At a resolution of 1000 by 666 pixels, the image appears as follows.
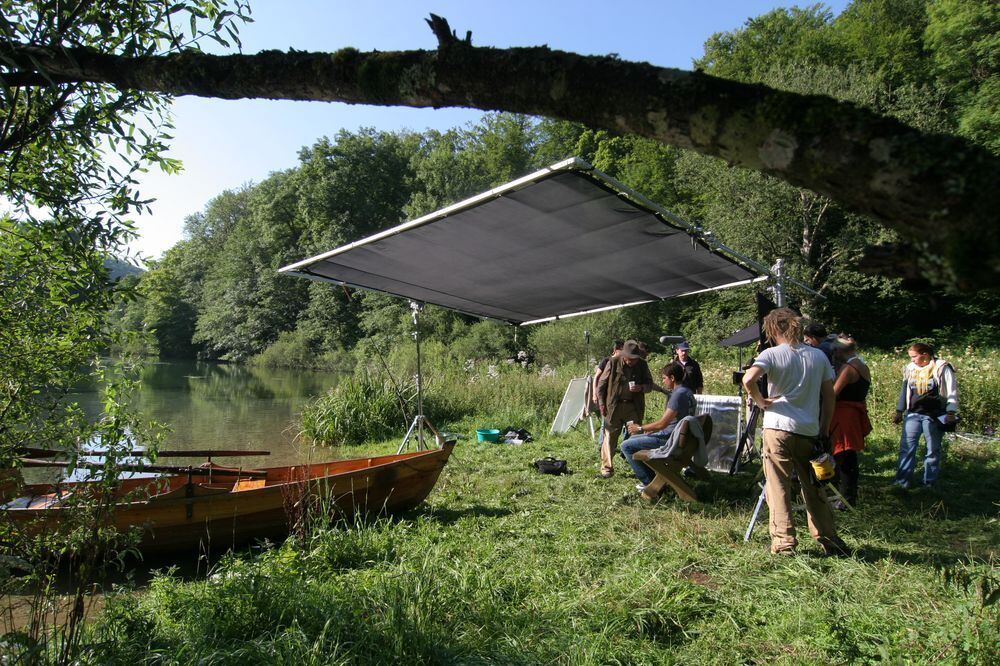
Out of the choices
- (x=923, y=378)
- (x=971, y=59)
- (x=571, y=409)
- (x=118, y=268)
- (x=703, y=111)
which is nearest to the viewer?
(x=703, y=111)

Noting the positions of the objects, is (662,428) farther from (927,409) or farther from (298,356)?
(298,356)

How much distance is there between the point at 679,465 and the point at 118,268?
15.5 ft

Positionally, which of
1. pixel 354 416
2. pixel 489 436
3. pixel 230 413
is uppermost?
pixel 354 416

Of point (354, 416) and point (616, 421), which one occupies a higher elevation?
point (616, 421)

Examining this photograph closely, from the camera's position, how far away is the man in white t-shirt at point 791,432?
4.23m

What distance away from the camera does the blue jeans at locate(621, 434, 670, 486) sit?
5.99m

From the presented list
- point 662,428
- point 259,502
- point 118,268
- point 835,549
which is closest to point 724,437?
point 662,428

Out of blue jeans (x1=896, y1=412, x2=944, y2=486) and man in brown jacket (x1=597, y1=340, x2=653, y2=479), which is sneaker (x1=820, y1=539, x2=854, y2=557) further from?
man in brown jacket (x1=597, y1=340, x2=653, y2=479)

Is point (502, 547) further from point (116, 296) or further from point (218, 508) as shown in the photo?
point (116, 296)

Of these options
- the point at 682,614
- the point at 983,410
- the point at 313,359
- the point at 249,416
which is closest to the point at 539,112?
the point at 682,614

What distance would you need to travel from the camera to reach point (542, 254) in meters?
6.20

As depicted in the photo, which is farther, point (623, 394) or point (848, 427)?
point (623, 394)

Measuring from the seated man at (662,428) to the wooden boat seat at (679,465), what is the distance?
0.49 feet

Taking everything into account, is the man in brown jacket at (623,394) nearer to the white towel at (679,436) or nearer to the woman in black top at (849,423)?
the white towel at (679,436)
